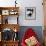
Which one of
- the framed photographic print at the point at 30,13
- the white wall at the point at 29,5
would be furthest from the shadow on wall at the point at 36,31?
the framed photographic print at the point at 30,13

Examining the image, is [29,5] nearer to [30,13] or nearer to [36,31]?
Result: [30,13]

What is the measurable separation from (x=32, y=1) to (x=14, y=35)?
1.43m

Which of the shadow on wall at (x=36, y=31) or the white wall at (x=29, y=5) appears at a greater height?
the white wall at (x=29, y=5)

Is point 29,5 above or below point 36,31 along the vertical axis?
above

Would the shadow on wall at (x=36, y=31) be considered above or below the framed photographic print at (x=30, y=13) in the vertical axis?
below

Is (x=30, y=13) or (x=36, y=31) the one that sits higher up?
(x=30, y=13)

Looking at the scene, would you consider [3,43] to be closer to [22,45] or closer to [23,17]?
[22,45]

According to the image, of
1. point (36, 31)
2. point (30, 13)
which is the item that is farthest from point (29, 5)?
point (36, 31)

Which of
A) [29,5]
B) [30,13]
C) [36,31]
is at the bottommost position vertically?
[36,31]

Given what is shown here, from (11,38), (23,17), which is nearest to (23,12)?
(23,17)

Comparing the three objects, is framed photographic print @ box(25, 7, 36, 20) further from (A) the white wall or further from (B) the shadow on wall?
(B) the shadow on wall

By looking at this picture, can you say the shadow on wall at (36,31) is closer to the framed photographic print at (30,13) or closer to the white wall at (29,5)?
the white wall at (29,5)

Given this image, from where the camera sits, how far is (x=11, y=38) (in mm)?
5738

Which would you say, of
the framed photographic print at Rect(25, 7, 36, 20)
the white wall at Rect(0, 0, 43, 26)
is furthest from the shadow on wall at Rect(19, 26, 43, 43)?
the framed photographic print at Rect(25, 7, 36, 20)
